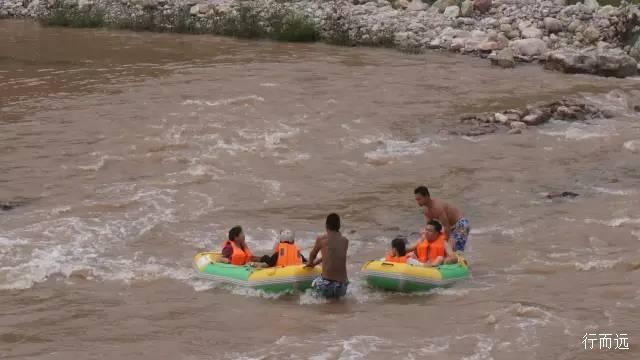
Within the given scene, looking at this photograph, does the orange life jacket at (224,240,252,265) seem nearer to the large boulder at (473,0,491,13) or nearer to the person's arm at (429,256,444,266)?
the person's arm at (429,256,444,266)

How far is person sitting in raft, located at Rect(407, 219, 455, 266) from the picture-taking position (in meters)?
10.3

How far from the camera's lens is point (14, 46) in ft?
86.3

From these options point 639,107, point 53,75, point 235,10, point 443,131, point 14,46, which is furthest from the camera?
point 235,10

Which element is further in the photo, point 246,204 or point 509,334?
point 246,204

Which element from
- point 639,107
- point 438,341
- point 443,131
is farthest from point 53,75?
point 438,341

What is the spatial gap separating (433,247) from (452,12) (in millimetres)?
17257

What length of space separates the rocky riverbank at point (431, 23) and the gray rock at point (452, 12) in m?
0.04

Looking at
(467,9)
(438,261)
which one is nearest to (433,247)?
(438,261)

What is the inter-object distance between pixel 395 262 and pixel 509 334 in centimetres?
174

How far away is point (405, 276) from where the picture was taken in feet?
32.3

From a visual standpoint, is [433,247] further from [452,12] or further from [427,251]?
[452,12]

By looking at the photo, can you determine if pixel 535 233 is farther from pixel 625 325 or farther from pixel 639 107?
pixel 639 107

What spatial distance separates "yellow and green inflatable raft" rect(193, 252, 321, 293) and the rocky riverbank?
13.5 m

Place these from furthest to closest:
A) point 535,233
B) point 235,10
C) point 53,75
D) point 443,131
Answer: point 235,10, point 53,75, point 443,131, point 535,233
